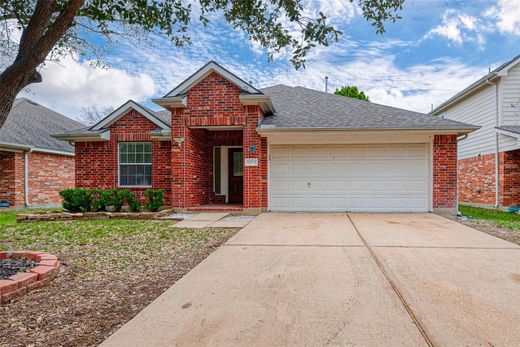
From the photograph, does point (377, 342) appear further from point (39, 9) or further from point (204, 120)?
point (204, 120)

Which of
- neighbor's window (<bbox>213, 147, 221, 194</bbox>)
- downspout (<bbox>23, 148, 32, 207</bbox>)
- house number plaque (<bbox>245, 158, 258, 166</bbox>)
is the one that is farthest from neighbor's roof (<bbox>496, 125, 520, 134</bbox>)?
downspout (<bbox>23, 148, 32, 207</bbox>)

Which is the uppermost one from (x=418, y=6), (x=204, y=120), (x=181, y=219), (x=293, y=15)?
(x=418, y=6)

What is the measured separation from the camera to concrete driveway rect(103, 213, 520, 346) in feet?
8.59

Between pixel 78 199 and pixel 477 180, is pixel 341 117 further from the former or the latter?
pixel 78 199

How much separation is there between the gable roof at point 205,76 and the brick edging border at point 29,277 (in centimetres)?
662

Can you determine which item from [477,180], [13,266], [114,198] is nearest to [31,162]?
[114,198]

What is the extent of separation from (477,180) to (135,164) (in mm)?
14602

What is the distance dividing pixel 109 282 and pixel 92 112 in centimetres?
4020

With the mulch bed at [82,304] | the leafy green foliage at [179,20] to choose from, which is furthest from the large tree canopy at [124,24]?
the mulch bed at [82,304]

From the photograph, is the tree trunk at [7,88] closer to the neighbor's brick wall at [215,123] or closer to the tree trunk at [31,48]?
the tree trunk at [31,48]

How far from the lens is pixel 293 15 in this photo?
16.8 ft

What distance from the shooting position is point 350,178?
419 inches

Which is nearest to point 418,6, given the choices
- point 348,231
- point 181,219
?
point 348,231

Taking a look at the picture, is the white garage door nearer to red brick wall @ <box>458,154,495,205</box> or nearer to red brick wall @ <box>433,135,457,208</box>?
red brick wall @ <box>433,135,457,208</box>
